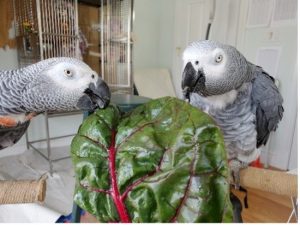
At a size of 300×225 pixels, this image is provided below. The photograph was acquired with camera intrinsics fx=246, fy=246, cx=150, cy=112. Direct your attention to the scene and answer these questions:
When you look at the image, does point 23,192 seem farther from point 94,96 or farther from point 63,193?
point 63,193

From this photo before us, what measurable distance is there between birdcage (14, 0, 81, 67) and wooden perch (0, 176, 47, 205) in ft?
4.70

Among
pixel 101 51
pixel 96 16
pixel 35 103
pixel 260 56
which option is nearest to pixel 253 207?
pixel 260 56

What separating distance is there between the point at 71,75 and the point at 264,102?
2.15ft

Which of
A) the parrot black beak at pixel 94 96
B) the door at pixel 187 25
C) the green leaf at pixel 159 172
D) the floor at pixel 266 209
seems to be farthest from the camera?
the door at pixel 187 25

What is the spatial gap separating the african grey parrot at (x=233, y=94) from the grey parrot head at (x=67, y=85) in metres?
0.28

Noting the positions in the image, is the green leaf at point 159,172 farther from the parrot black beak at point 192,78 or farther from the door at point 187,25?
the door at point 187,25

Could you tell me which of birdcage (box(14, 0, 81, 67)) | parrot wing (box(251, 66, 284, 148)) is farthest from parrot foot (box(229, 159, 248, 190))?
birdcage (box(14, 0, 81, 67))

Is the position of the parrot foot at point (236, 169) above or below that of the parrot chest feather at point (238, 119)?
below

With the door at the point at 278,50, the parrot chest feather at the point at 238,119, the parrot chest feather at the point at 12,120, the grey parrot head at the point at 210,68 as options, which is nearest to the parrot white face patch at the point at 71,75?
the parrot chest feather at the point at 12,120

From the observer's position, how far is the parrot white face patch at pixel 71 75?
737 millimetres

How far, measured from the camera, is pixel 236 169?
814mm

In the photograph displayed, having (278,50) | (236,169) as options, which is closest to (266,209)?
(236,169)

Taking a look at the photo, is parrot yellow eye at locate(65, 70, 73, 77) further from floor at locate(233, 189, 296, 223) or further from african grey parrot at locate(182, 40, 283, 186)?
floor at locate(233, 189, 296, 223)

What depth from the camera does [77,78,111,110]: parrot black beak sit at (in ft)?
2.38
